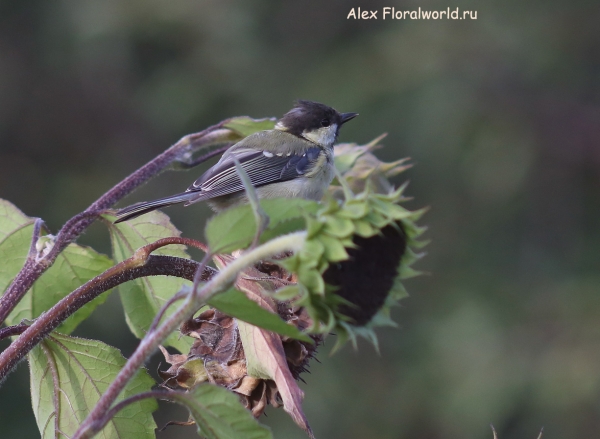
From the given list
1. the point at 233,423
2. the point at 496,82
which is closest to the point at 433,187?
the point at 496,82

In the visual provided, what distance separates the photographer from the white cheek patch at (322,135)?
466 cm

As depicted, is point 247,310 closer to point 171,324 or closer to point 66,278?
point 171,324

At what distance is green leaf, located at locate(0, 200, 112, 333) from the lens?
2117 millimetres

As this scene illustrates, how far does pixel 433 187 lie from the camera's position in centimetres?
848

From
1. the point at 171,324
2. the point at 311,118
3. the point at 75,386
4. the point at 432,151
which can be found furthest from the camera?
the point at 432,151

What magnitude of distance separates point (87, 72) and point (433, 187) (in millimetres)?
5360

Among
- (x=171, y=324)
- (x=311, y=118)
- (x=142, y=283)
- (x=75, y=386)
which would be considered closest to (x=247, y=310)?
(x=171, y=324)

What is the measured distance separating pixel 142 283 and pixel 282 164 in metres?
2.16

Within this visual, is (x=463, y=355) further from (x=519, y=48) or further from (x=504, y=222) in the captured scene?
(x=519, y=48)

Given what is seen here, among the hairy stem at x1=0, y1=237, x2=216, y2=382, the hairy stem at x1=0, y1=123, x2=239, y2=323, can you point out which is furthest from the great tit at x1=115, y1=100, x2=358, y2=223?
the hairy stem at x1=0, y1=237, x2=216, y2=382

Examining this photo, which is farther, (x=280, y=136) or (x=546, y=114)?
(x=546, y=114)

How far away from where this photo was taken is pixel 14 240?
213 centimetres

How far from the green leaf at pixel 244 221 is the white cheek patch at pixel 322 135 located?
3.56 meters

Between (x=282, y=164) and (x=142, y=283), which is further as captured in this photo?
(x=282, y=164)
